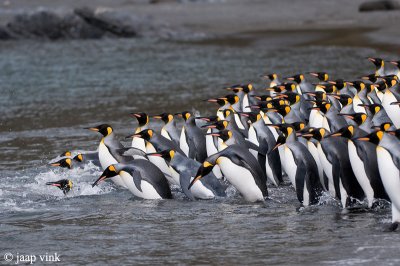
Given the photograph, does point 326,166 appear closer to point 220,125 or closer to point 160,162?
point 220,125

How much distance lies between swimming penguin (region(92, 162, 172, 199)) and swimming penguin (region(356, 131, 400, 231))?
2.95 metres

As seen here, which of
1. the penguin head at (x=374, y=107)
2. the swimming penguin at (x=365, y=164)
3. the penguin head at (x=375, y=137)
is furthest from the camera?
the penguin head at (x=374, y=107)

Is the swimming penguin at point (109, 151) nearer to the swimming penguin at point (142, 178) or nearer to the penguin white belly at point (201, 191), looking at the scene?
the swimming penguin at point (142, 178)

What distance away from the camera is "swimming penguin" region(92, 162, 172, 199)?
1085cm

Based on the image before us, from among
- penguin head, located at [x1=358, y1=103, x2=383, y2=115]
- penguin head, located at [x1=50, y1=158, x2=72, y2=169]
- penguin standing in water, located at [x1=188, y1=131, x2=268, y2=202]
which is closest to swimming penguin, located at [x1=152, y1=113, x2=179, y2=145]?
penguin head, located at [x1=50, y1=158, x2=72, y2=169]

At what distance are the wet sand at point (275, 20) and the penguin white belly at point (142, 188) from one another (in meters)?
14.9

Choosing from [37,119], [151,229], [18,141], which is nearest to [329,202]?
[151,229]

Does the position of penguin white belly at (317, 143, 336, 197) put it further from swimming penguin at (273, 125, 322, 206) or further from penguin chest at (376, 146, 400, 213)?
penguin chest at (376, 146, 400, 213)

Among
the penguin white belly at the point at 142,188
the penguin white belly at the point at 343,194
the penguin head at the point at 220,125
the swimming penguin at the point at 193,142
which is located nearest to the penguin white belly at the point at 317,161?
the penguin white belly at the point at 343,194

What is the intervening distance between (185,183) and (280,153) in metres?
1.18

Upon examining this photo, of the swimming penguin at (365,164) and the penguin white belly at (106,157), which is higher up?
the swimming penguin at (365,164)

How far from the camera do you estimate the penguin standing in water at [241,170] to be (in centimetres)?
1041

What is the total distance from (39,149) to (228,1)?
1017 inches

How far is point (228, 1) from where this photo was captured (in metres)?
39.9
